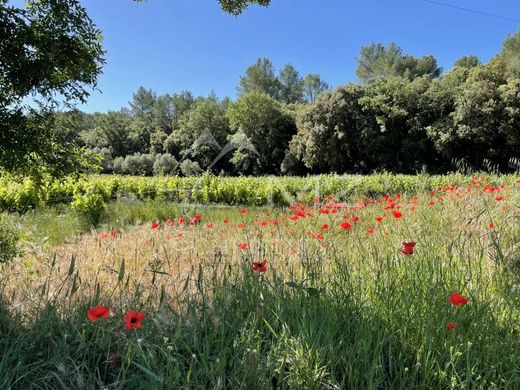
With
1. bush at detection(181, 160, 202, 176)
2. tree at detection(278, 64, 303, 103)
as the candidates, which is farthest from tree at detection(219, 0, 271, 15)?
tree at detection(278, 64, 303, 103)

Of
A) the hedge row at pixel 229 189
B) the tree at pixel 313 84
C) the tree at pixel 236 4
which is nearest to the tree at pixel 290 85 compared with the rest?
the tree at pixel 313 84

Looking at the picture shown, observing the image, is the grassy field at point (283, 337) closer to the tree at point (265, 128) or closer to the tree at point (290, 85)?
the tree at point (265, 128)

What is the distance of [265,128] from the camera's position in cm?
3572

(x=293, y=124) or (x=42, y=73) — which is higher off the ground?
(x=293, y=124)

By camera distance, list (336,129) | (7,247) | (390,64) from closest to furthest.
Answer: (7,247)
(336,129)
(390,64)

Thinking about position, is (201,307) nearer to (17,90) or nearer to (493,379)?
(493,379)

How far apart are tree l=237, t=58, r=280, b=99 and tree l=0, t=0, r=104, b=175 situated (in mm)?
54223

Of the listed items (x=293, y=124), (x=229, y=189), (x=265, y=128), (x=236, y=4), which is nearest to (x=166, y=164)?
(x=265, y=128)

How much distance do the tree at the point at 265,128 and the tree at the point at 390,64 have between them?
60.4 ft

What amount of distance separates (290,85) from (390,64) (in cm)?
1490

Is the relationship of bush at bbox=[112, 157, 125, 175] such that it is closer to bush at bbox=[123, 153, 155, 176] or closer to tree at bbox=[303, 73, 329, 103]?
bush at bbox=[123, 153, 155, 176]

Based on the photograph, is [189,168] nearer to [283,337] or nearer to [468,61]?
[468,61]

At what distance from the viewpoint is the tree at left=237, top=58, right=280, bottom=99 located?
185 feet

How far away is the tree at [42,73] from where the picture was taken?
9.87 ft
